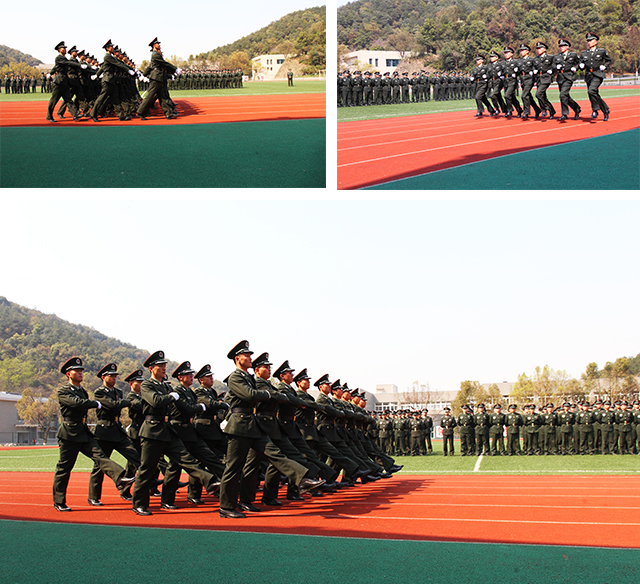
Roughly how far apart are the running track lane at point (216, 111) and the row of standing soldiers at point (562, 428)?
8569mm

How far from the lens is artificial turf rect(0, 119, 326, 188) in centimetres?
1089

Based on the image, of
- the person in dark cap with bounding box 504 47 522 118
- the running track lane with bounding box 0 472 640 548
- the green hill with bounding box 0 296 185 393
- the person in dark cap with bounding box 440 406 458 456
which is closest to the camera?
the running track lane with bounding box 0 472 640 548

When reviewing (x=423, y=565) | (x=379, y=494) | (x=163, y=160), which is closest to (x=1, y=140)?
(x=163, y=160)

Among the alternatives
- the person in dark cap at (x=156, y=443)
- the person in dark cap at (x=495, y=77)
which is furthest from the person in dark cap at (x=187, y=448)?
the person in dark cap at (x=495, y=77)

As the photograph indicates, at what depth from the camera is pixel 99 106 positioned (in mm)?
13523

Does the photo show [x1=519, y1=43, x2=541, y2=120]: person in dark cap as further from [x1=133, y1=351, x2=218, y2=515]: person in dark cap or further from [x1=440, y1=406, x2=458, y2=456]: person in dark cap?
[x1=133, y1=351, x2=218, y2=515]: person in dark cap

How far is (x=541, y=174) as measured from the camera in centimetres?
1166

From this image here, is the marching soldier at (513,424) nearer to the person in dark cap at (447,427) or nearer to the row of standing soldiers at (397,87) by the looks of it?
the person in dark cap at (447,427)

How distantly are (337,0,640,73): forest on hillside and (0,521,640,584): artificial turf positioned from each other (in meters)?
21.2

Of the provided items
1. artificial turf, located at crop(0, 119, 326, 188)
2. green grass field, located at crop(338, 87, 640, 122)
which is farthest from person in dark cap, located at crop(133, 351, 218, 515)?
green grass field, located at crop(338, 87, 640, 122)

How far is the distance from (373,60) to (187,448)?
21.7 meters

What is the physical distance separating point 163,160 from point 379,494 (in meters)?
6.85

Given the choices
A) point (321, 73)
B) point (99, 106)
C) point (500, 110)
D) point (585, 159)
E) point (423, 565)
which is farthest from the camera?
point (321, 73)

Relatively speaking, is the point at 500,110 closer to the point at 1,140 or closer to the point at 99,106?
the point at 99,106
